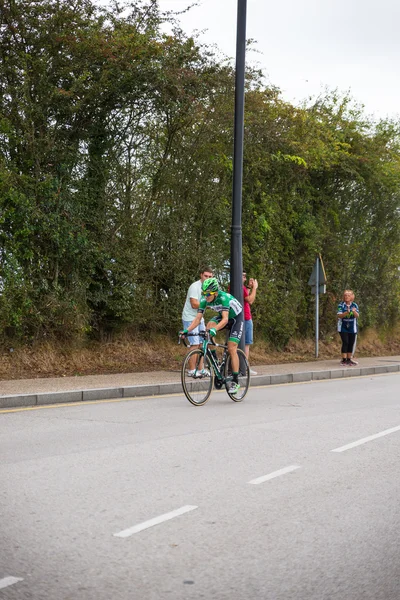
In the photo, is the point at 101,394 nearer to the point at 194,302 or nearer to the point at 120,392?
the point at 120,392

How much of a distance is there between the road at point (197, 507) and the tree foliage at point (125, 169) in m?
5.12

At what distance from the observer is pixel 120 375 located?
46.1 feet

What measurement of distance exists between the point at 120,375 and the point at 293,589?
10176 millimetres

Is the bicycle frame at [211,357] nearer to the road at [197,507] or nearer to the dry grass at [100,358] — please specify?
the road at [197,507]

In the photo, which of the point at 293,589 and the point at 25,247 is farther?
the point at 25,247

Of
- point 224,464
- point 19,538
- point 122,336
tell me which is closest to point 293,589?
point 19,538

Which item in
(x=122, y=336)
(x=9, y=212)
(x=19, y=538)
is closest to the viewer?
(x=19, y=538)

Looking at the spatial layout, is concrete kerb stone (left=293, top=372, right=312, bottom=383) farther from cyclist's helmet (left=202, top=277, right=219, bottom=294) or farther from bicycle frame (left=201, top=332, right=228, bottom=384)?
cyclist's helmet (left=202, top=277, right=219, bottom=294)

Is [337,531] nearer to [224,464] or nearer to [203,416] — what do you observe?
[224,464]

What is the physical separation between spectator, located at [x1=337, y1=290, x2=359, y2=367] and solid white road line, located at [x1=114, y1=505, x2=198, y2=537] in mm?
14056

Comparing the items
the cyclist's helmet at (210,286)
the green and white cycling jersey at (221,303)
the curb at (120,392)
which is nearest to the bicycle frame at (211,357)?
the green and white cycling jersey at (221,303)

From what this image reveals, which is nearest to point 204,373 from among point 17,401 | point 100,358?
point 17,401

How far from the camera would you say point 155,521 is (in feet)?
17.1

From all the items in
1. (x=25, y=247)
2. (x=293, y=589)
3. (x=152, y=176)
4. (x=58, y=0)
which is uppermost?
(x=58, y=0)
